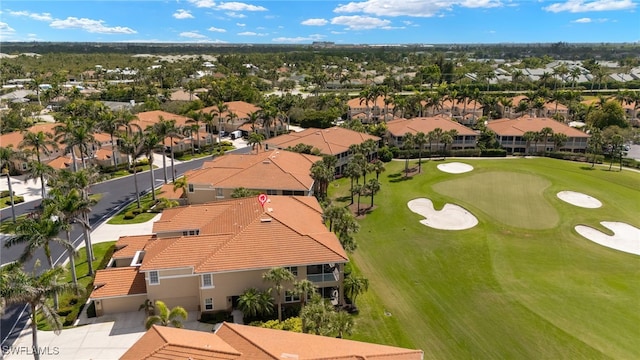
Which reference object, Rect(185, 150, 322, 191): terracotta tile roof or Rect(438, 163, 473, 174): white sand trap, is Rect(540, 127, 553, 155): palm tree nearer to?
Rect(438, 163, 473, 174): white sand trap

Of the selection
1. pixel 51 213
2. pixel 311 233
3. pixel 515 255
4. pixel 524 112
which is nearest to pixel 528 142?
pixel 524 112

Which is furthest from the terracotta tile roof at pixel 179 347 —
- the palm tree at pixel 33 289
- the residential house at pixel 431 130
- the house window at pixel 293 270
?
the residential house at pixel 431 130

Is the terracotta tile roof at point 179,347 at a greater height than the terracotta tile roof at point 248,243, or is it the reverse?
the terracotta tile roof at point 248,243

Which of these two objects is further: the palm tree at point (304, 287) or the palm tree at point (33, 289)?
the palm tree at point (304, 287)

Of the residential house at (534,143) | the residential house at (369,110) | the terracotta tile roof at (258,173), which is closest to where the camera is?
the terracotta tile roof at (258,173)

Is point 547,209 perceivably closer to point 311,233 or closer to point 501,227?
point 501,227

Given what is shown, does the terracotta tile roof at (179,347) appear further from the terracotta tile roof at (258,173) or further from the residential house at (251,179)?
the terracotta tile roof at (258,173)

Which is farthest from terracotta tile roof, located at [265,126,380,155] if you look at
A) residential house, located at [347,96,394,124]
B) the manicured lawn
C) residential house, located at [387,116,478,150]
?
residential house, located at [347,96,394,124]
